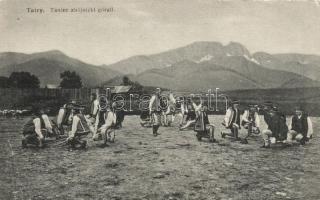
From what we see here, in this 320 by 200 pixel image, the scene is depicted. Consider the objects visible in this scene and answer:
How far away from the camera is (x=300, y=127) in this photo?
5883 millimetres

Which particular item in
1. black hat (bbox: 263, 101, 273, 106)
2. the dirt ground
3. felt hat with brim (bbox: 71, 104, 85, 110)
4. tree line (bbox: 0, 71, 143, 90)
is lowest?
the dirt ground

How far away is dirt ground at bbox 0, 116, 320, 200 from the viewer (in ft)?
13.6

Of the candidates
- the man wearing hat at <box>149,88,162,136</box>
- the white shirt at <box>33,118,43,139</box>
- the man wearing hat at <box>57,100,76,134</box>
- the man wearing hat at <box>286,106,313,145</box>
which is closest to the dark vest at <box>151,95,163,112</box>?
the man wearing hat at <box>149,88,162,136</box>

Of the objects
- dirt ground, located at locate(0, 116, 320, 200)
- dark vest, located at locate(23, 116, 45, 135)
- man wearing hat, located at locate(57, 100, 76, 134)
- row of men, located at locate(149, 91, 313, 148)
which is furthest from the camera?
man wearing hat, located at locate(57, 100, 76, 134)

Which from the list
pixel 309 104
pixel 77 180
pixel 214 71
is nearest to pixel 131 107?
pixel 214 71

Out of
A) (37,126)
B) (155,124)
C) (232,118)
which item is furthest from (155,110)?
(37,126)

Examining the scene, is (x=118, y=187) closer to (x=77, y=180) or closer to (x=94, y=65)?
(x=77, y=180)

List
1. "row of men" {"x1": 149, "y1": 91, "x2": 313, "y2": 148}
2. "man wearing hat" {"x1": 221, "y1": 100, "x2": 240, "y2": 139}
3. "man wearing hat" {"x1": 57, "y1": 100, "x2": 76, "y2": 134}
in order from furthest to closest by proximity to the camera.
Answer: "man wearing hat" {"x1": 221, "y1": 100, "x2": 240, "y2": 139} < "man wearing hat" {"x1": 57, "y1": 100, "x2": 76, "y2": 134} < "row of men" {"x1": 149, "y1": 91, "x2": 313, "y2": 148}

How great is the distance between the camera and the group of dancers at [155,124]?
5.58 m

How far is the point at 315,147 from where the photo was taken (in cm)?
557

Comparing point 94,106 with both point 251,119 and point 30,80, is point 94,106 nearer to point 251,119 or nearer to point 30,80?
point 30,80

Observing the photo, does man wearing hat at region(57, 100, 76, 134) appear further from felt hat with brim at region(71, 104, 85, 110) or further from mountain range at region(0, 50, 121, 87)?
mountain range at region(0, 50, 121, 87)

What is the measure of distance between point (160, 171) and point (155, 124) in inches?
83.0

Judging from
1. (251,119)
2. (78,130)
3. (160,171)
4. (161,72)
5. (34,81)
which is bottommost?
(160,171)
